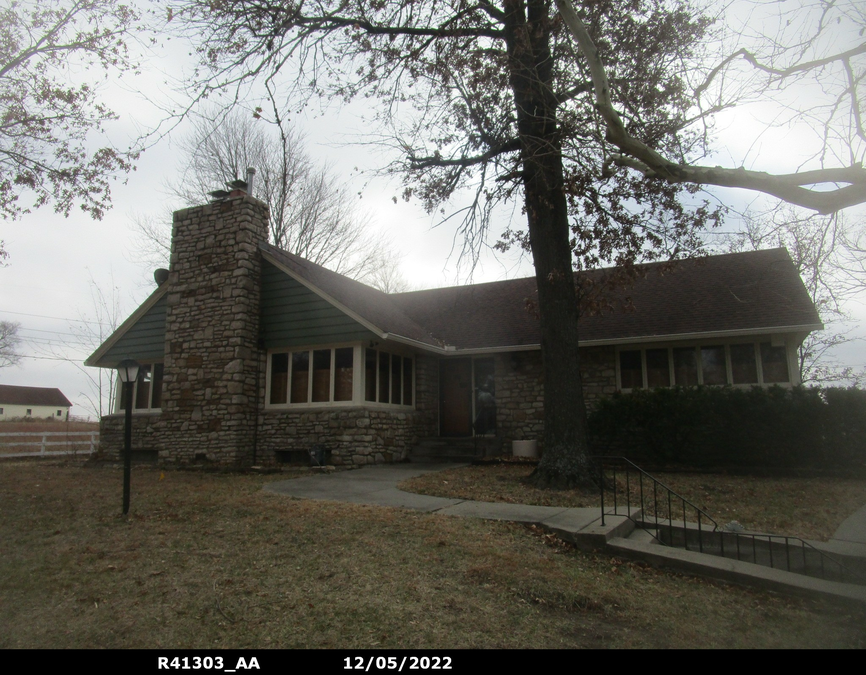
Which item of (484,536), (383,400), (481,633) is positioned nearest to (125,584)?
(481,633)

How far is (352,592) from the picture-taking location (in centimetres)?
434

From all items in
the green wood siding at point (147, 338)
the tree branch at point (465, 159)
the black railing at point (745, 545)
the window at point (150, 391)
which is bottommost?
the black railing at point (745, 545)

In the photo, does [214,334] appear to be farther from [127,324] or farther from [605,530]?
[605,530]

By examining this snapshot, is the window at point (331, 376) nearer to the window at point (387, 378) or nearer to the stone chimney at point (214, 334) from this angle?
the window at point (387, 378)

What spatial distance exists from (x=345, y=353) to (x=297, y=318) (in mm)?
1471

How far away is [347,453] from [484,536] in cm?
705

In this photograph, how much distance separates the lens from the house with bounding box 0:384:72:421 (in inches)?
2341

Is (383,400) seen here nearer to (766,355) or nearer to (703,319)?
(703,319)

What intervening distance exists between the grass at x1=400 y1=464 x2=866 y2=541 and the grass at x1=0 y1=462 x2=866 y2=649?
214 cm

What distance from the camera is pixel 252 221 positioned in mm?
13984

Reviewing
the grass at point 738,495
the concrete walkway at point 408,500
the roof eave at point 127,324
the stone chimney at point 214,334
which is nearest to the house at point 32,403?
the roof eave at point 127,324

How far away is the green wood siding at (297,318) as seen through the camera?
12883 millimetres

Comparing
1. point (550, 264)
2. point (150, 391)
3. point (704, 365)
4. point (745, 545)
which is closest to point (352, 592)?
point (745, 545)

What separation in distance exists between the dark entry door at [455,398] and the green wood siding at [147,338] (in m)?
7.71
